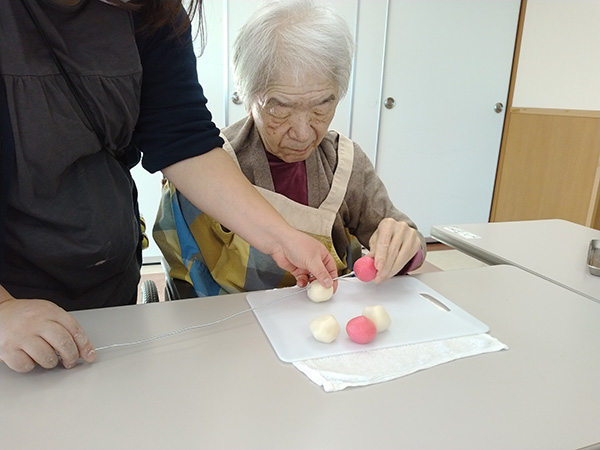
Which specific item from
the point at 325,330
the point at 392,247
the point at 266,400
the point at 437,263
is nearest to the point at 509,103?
the point at 437,263

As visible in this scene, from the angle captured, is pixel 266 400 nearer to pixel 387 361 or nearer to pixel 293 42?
pixel 387 361

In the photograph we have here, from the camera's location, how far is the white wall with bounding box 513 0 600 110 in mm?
2729

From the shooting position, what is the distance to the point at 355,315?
0.80m

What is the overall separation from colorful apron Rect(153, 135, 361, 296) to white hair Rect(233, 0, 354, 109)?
0.68 ft

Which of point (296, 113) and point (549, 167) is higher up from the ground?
point (296, 113)

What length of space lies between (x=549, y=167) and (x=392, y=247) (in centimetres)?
258

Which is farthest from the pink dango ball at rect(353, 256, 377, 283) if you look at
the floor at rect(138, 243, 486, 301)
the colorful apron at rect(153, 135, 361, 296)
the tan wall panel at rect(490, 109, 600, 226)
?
the tan wall panel at rect(490, 109, 600, 226)

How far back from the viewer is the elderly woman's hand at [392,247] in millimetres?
902

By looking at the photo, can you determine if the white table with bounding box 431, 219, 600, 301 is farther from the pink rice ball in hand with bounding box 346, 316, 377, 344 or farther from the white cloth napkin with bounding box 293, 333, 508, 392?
the pink rice ball in hand with bounding box 346, 316, 377, 344

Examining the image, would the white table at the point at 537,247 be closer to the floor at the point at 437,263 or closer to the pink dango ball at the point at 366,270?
the pink dango ball at the point at 366,270

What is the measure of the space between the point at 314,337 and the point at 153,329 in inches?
9.3

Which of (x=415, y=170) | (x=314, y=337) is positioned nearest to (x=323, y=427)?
(x=314, y=337)

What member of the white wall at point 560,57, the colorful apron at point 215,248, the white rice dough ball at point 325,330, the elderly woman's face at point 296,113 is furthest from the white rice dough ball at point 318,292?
the white wall at point 560,57

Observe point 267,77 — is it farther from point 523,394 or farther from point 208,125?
point 523,394
